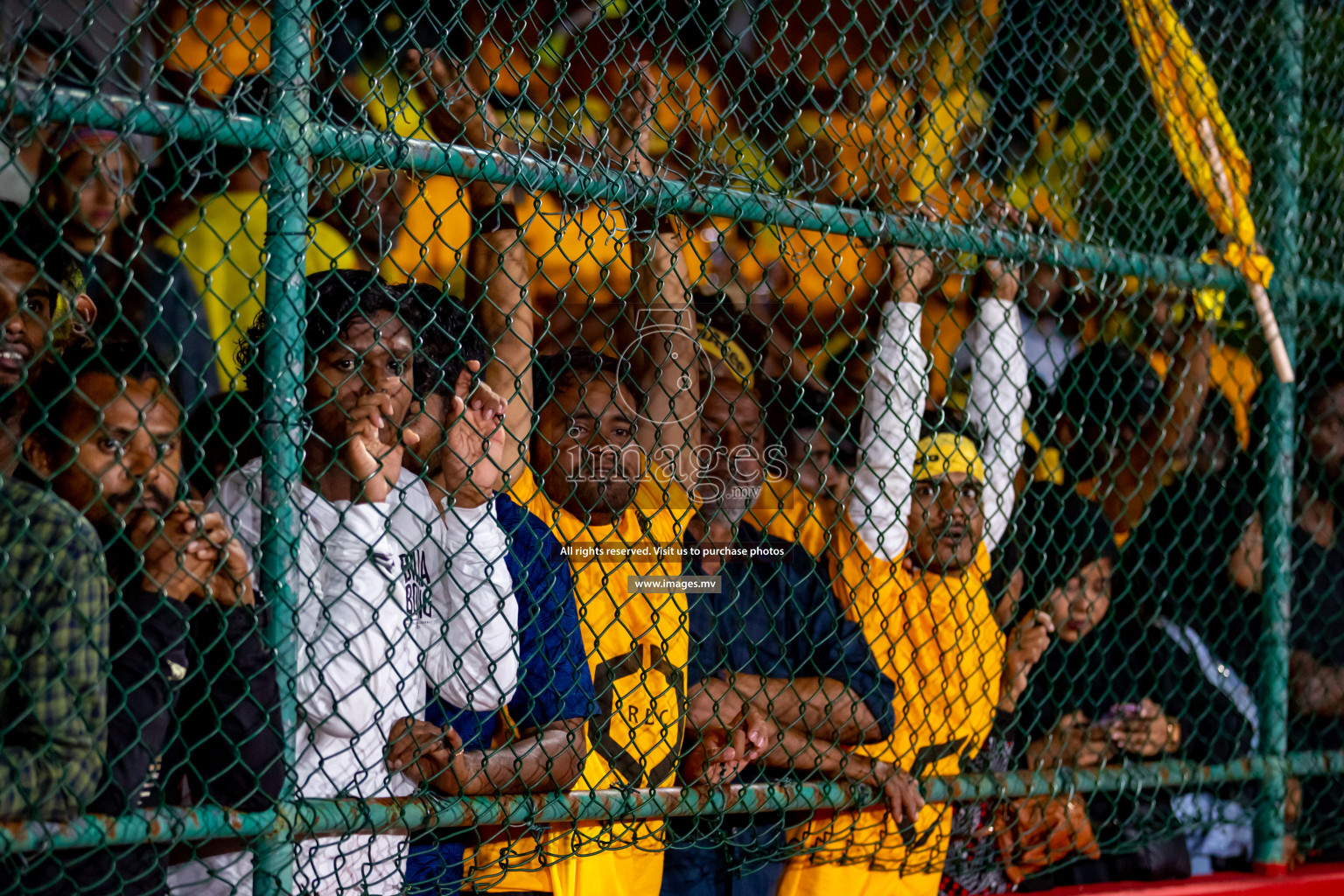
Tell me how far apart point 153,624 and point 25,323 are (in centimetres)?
60

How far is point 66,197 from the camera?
2.50m

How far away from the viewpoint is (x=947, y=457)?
9.87 ft

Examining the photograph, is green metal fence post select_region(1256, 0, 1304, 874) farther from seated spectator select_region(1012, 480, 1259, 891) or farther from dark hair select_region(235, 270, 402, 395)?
dark hair select_region(235, 270, 402, 395)

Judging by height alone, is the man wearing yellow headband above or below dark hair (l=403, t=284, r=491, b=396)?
below

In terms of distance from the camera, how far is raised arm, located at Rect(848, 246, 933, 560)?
2.95 m

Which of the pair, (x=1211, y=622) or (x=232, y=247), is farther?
(x=1211, y=622)

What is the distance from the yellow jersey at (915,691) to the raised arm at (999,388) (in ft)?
0.68

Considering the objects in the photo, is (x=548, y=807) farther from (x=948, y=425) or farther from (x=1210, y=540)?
(x=1210, y=540)

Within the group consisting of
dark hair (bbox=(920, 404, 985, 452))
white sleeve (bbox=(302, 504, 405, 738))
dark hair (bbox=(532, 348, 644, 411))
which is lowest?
white sleeve (bbox=(302, 504, 405, 738))

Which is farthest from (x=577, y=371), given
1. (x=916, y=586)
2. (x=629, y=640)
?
(x=916, y=586)

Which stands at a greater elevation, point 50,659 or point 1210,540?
point 1210,540

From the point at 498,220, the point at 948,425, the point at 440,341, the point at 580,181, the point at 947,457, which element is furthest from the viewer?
the point at 948,425

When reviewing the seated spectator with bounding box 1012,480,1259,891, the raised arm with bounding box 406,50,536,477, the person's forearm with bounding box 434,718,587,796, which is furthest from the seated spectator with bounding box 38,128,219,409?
the seated spectator with bounding box 1012,480,1259,891

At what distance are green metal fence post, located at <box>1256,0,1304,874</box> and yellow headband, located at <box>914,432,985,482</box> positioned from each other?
3.27ft
